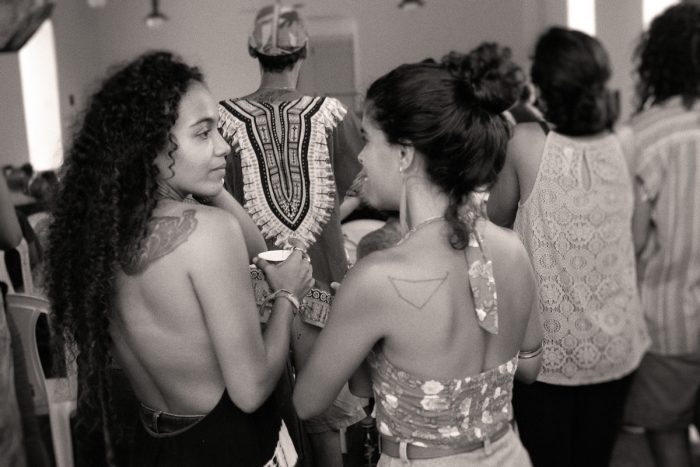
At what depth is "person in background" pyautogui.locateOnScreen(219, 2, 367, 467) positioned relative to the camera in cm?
215

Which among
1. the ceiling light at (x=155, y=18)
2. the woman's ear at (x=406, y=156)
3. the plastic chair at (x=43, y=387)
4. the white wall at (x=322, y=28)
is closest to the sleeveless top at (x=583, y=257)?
the white wall at (x=322, y=28)

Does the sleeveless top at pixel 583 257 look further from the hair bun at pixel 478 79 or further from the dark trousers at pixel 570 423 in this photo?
the hair bun at pixel 478 79

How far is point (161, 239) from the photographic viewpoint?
48.4 inches

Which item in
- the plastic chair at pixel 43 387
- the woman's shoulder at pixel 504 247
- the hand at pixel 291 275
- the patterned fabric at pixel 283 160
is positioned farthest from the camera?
the plastic chair at pixel 43 387

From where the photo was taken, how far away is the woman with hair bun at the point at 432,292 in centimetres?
122

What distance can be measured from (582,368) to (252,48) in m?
1.24

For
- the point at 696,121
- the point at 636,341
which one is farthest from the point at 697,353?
the point at 696,121

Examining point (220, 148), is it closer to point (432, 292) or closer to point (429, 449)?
point (432, 292)

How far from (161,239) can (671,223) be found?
133cm

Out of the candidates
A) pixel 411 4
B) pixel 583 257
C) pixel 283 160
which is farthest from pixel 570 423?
pixel 411 4

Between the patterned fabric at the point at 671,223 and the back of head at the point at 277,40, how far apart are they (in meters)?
0.93

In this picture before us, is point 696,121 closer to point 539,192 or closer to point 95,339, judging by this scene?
point 539,192

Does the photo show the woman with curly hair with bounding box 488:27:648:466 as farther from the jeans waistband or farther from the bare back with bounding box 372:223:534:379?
the jeans waistband

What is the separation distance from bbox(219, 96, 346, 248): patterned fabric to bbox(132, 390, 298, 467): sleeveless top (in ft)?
2.78
